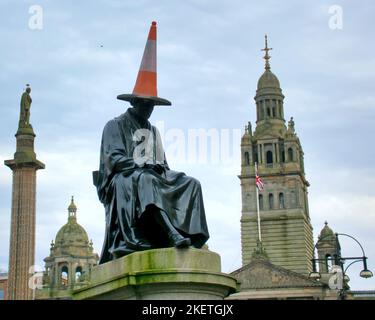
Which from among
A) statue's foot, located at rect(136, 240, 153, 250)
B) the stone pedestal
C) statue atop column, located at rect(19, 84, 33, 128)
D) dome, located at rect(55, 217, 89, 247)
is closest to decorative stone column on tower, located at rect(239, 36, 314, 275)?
dome, located at rect(55, 217, 89, 247)

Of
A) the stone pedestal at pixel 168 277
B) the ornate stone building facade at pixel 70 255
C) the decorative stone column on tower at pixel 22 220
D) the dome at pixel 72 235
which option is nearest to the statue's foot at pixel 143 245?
the stone pedestal at pixel 168 277

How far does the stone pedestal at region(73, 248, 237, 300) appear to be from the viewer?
30.8 ft

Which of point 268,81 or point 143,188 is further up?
point 268,81

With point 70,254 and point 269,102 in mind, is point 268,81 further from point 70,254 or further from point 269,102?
point 70,254

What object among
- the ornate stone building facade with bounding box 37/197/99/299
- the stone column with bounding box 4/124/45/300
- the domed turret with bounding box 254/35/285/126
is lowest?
the stone column with bounding box 4/124/45/300

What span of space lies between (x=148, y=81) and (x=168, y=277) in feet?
10.3

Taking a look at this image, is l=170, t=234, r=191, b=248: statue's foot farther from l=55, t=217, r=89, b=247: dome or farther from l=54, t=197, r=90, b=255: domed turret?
l=55, t=217, r=89, b=247: dome

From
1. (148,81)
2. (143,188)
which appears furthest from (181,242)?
(148,81)

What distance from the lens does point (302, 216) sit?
90.2 meters

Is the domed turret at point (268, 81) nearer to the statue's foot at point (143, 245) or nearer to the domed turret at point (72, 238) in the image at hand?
the domed turret at point (72, 238)

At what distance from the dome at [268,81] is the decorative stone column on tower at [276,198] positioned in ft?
13.5

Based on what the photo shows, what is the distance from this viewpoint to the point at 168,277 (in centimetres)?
934

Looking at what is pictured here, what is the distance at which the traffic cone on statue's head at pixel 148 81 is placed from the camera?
11.3m

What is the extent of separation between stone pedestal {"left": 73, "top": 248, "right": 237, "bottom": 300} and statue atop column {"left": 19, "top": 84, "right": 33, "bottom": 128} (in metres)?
37.4
